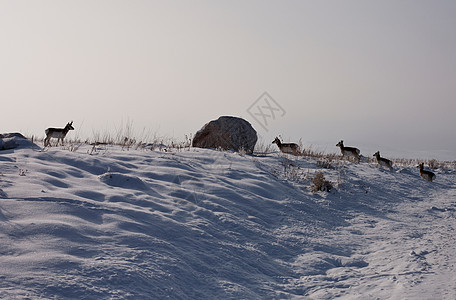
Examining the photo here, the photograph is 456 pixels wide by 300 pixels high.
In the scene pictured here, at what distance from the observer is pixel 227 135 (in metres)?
14.4

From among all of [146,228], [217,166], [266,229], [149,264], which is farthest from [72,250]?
[217,166]

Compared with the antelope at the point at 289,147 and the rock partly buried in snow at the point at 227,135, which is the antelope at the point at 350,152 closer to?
the antelope at the point at 289,147

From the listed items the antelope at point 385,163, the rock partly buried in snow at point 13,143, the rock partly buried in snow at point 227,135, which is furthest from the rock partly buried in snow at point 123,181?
the antelope at point 385,163

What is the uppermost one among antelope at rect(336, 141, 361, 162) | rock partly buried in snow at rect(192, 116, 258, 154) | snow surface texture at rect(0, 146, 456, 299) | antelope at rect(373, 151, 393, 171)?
rock partly buried in snow at rect(192, 116, 258, 154)

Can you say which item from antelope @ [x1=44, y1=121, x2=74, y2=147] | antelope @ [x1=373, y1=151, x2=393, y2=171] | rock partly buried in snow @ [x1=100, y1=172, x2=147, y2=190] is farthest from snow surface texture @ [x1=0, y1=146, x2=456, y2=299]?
antelope @ [x1=373, y1=151, x2=393, y2=171]

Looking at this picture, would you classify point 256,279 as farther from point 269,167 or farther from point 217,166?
point 269,167

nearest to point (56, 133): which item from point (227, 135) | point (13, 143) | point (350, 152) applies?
point (13, 143)

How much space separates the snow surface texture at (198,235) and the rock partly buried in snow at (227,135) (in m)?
5.73

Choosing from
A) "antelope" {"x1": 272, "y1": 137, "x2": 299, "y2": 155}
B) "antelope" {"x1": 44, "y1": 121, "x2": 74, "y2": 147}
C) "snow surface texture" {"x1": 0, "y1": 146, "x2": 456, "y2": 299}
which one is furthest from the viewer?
"antelope" {"x1": 272, "y1": 137, "x2": 299, "y2": 155}

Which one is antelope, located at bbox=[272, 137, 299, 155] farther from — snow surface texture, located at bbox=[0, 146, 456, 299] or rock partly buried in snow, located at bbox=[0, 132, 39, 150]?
rock partly buried in snow, located at bbox=[0, 132, 39, 150]

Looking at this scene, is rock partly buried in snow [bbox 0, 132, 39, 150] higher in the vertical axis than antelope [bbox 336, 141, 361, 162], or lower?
lower

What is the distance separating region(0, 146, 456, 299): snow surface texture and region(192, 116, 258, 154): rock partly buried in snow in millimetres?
5726

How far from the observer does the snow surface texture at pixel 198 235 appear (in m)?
3.54

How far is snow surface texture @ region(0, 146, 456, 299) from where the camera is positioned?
11.6 feet
